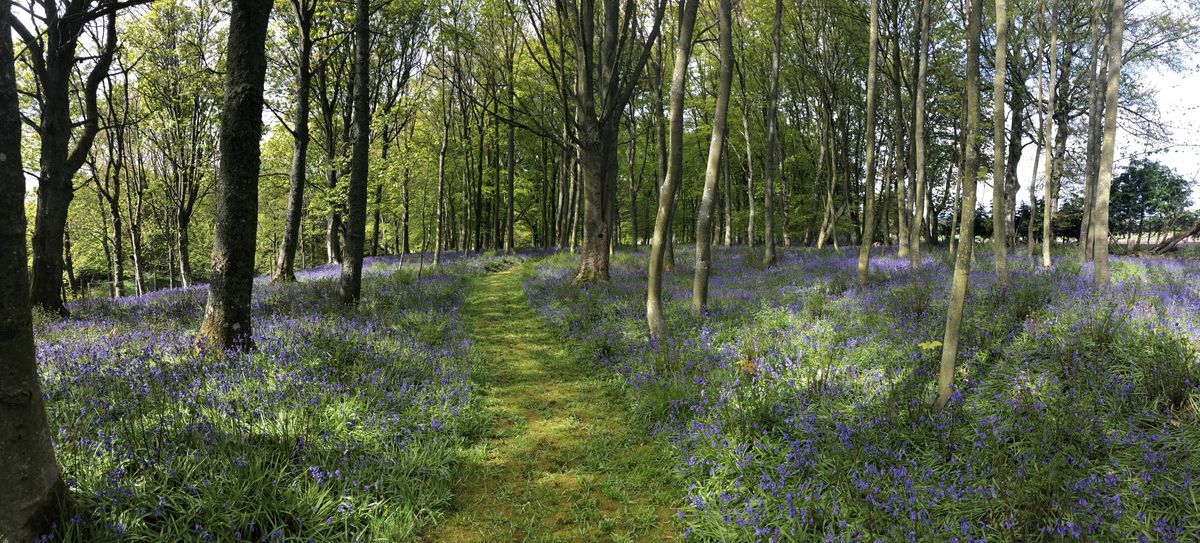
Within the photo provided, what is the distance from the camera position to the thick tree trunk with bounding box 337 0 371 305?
Result: 373 inches

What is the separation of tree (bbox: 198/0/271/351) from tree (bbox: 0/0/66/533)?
2.95m

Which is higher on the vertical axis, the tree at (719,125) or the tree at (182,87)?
the tree at (182,87)

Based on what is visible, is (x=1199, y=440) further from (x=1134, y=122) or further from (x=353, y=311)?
(x=1134, y=122)

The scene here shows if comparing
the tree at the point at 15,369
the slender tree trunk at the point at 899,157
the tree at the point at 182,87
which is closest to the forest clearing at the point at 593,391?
the tree at the point at 15,369

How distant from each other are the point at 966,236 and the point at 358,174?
9.95 meters

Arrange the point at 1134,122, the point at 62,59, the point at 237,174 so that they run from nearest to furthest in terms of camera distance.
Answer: the point at 237,174, the point at 62,59, the point at 1134,122

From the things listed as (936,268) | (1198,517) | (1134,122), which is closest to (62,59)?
(1198,517)

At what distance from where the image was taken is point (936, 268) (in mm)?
12062

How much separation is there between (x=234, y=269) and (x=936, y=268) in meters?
14.5

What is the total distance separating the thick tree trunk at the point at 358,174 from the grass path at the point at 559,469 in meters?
3.98

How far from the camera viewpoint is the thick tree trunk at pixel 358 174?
31.1 feet

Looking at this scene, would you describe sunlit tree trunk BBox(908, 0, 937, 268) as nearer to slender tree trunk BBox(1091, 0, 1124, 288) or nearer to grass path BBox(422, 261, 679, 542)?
slender tree trunk BBox(1091, 0, 1124, 288)

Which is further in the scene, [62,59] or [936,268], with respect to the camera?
[936,268]

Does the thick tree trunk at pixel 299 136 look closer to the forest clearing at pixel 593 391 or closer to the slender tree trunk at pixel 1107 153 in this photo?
the forest clearing at pixel 593 391
